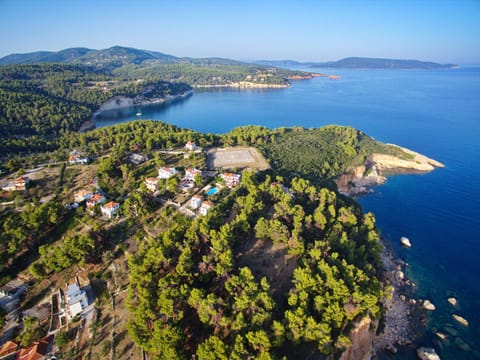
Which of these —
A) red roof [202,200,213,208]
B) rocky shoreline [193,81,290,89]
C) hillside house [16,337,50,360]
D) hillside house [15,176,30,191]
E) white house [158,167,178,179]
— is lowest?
hillside house [16,337,50,360]

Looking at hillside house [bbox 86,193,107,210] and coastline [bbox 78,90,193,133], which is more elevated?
coastline [bbox 78,90,193,133]

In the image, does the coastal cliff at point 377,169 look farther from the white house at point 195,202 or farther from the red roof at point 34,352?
the red roof at point 34,352

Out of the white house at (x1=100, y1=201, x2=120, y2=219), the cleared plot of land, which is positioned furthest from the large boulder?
the white house at (x1=100, y1=201, x2=120, y2=219)

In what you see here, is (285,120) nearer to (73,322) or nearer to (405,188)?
(405,188)

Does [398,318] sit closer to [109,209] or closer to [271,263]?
[271,263]

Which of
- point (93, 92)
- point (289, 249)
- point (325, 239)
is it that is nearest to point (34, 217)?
point (289, 249)

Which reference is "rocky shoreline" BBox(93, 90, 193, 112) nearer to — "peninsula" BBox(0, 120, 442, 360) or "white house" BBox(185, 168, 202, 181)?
"peninsula" BBox(0, 120, 442, 360)

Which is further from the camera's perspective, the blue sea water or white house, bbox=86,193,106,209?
the blue sea water

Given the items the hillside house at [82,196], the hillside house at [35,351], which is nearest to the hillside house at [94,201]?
the hillside house at [82,196]
